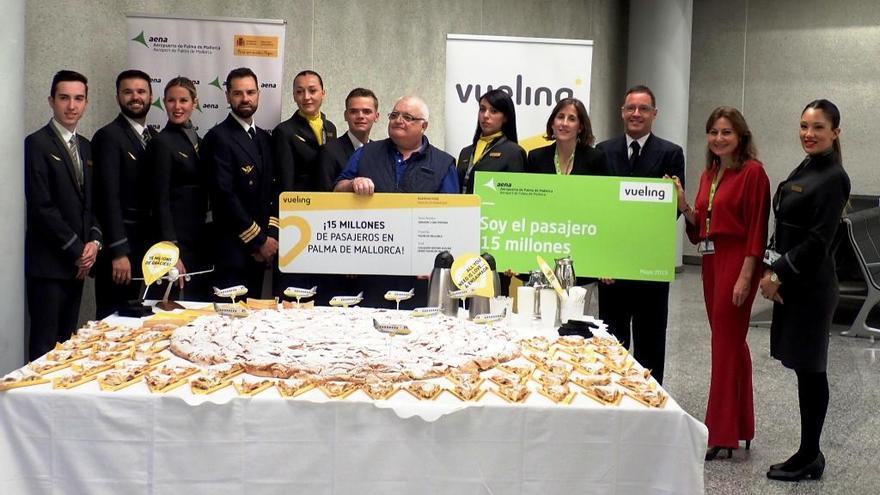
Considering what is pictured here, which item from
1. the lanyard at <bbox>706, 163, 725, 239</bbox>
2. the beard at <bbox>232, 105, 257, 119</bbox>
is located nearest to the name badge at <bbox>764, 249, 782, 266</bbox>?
the lanyard at <bbox>706, 163, 725, 239</bbox>

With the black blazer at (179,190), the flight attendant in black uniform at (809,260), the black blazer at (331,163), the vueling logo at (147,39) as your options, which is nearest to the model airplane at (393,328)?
the flight attendant in black uniform at (809,260)

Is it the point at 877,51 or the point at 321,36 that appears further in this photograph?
the point at 877,51

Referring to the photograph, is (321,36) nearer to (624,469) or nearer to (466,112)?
(466,112)

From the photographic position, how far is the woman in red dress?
373cm

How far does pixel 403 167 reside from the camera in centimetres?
416

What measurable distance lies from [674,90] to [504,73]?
194 inches

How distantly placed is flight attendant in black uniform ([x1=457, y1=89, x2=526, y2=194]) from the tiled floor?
5.40ft

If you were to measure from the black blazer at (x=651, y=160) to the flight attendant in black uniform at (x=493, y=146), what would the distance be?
1.38ft

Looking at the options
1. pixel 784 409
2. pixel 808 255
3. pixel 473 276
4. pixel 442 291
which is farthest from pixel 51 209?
pixel 784 409

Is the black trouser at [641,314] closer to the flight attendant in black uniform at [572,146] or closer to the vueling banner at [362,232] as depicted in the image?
the flight attendant in black uniform at [572,146]

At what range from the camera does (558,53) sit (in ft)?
19.4

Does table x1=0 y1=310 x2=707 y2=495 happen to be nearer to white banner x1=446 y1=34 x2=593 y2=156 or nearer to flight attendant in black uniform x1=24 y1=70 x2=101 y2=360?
flight attendant in black uniform x1=24 y1=70 x2=101 y2=360

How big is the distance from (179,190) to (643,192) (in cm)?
240

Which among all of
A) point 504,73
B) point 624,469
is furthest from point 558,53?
point 624,469
